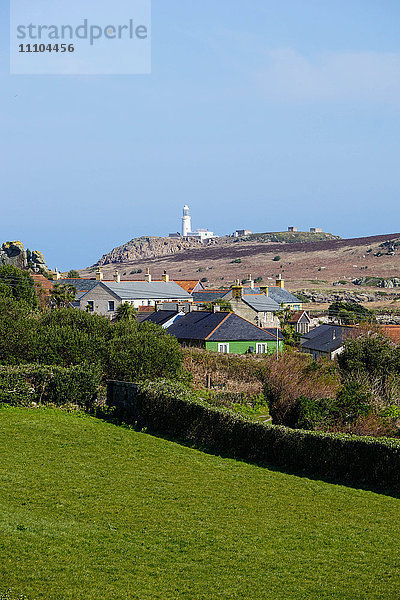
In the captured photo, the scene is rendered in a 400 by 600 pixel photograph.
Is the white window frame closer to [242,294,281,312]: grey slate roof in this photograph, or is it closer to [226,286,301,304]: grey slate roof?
[242,294,281,312]: grey slate roof

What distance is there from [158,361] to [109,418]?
6.02 m

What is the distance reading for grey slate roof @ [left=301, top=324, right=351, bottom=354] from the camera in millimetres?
53972

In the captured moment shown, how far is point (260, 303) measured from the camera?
3083 inches

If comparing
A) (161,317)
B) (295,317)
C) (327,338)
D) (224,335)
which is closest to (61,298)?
(161,317)

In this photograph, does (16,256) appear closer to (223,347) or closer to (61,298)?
(61,298)

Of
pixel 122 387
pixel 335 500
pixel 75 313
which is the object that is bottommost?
pixel 335 500

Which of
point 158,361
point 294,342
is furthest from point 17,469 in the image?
point 294,342

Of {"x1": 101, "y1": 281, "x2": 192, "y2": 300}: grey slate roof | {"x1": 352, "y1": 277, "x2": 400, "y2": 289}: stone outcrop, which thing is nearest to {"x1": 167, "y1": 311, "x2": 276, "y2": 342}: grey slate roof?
{"x1": 101, "y1": 281, "x2": 192, "y2": 300}: grey slate roof

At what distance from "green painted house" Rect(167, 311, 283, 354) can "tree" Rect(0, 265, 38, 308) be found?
26158mm

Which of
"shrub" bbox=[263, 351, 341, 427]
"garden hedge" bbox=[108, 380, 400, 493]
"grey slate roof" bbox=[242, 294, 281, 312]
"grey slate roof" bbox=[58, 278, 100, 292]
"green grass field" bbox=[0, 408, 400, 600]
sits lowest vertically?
"green grass field" bbox=[0, 408, 400, 600]

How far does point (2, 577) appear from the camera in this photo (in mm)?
12234

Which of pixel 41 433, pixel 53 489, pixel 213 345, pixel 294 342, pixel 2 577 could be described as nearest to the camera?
pixel 2 577

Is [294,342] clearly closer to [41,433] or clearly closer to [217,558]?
[41,433]

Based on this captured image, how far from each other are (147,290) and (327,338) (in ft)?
134
